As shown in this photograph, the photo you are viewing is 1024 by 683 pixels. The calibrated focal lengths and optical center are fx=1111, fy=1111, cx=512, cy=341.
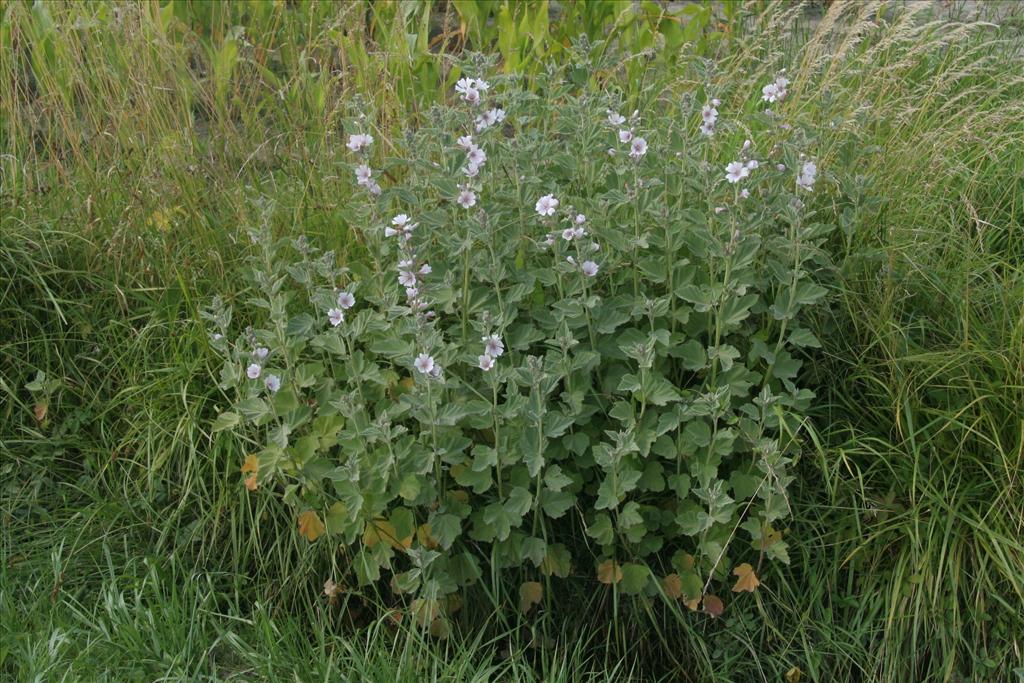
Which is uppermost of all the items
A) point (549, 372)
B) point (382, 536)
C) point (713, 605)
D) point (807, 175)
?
point (807, 175)

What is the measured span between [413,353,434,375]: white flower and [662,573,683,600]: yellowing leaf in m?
0.84

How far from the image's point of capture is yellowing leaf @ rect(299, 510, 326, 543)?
109 inches

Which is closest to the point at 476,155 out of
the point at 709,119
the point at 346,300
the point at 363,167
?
the point at 363,167

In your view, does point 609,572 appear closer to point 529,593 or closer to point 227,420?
point 529,593

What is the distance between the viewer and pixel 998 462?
2.84 m

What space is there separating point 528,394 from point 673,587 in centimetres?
62

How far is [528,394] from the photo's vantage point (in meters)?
2.95

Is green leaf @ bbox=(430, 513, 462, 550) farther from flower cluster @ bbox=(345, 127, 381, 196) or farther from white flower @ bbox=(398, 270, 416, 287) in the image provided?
flower cluster @ bbox=(345, 127, 381, 196)

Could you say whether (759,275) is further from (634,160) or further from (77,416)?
(77,416)

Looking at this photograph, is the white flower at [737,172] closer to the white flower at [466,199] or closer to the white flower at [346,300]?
the white flower at [466,199]

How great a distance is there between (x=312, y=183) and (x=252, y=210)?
207 millimetres

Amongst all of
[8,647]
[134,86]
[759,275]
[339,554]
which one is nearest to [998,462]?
[759,275]

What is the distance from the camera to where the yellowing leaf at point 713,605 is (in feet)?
9.07

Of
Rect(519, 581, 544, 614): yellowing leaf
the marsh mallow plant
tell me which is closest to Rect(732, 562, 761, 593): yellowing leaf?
the marsh mallow plant
